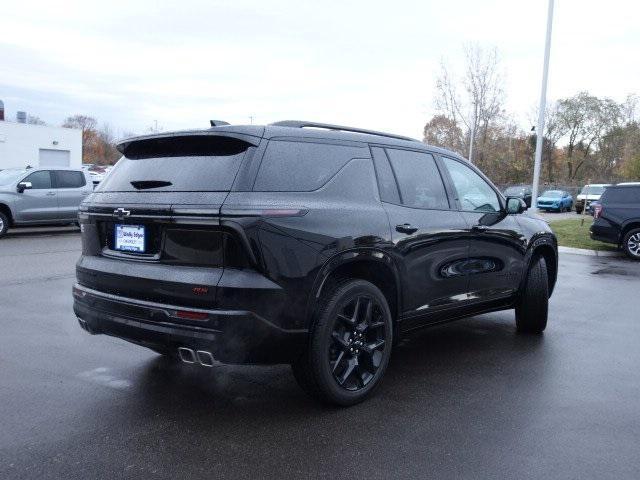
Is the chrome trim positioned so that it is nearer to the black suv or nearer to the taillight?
the black suv

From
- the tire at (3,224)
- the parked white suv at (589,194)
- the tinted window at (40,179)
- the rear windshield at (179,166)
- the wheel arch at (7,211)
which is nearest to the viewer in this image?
the rear windshield at (179,166)

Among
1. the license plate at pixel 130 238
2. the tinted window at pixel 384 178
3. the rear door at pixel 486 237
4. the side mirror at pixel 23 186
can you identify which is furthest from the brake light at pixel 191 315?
the side mirror at pixel 23 186

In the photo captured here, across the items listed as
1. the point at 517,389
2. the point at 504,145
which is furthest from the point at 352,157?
the point at 504,145

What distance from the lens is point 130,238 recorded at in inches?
152

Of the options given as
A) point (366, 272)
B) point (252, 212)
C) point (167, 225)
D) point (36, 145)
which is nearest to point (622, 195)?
point (366, 272)

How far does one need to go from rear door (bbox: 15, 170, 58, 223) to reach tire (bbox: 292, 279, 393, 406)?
1308cm

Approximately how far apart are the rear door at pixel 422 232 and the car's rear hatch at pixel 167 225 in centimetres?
125

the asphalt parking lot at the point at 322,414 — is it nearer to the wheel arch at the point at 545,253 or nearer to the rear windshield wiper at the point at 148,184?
the wheel arch at the point at 545,253

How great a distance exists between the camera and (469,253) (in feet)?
16.9

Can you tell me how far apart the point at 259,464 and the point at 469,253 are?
272 cm

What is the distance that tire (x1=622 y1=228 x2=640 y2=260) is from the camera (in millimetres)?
13812

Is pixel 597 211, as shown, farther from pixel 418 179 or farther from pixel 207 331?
pixel 207 331

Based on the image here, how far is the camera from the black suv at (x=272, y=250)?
3.48 meters

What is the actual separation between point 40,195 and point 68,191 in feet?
2.43
